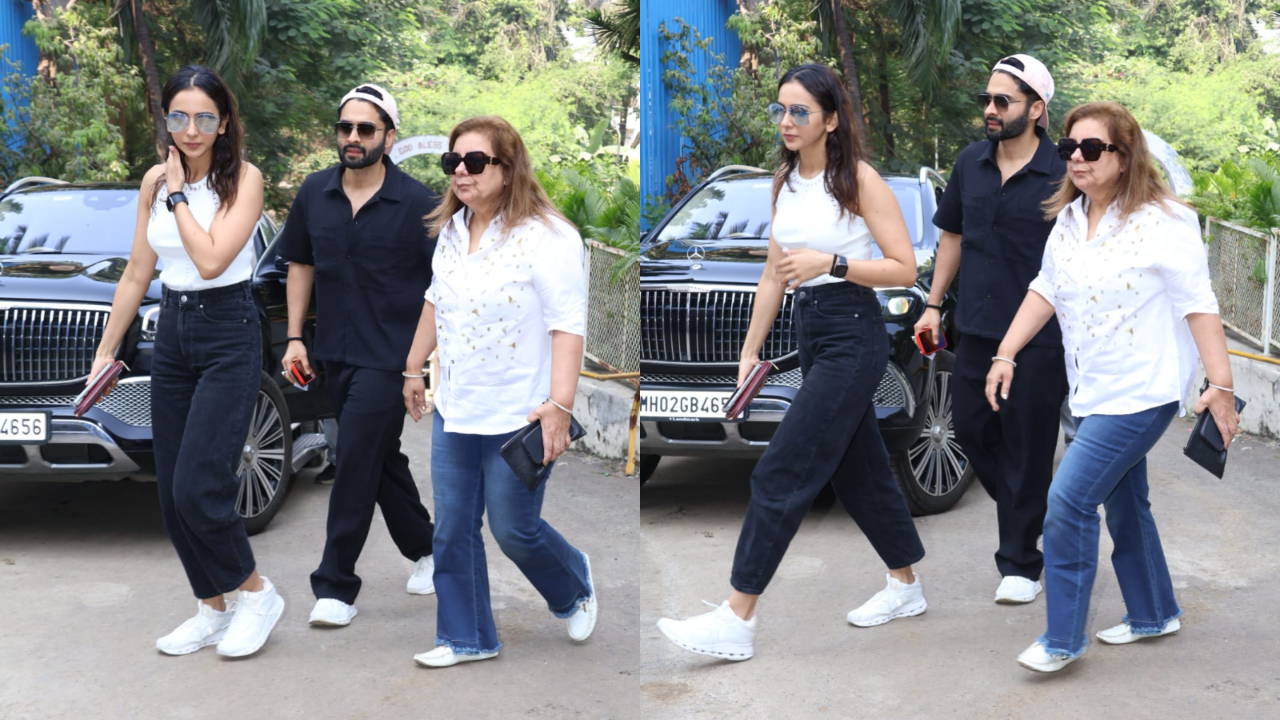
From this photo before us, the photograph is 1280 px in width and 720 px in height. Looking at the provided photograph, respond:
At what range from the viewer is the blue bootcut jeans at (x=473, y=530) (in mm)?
4359

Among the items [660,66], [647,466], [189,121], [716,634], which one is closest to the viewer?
[189,121]

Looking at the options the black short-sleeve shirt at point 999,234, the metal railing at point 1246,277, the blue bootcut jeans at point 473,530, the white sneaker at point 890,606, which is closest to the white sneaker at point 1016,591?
the white sneaker at point 890,606

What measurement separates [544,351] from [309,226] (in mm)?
1245

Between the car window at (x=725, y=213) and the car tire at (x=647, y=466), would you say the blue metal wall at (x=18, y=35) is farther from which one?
the car tire at (x=647, y=466)

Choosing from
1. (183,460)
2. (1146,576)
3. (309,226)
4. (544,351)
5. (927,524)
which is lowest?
(927,524)

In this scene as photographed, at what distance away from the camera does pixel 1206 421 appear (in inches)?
168

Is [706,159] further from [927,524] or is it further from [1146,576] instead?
[1146,576]

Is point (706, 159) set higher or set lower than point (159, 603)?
higher

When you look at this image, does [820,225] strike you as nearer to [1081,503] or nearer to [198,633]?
[1081,503]

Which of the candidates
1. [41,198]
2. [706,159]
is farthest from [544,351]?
[706,159]

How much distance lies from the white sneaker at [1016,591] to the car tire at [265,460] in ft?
11.7

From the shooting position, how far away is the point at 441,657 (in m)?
4.52

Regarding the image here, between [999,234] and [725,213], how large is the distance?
8.79ft

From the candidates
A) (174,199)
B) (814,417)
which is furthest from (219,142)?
(814,417)
